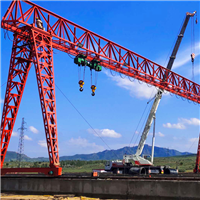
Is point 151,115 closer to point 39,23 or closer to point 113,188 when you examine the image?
point 39,23

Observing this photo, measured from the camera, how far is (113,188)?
18.6m

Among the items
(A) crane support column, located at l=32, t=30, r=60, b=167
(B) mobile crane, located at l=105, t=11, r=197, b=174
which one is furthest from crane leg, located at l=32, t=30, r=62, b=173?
(B) mobile crane, located at l=105, t=11, r=197, b=174

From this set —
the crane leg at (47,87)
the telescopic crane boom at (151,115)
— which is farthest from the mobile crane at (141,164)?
the crane leg at (47,87)

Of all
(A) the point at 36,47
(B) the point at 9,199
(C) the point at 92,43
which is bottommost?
(B) the point at 9,199

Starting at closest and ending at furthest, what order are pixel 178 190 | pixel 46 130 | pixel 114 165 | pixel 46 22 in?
pixel 178 190
pixel 46 130
pixel 46 22
pixel 114 165

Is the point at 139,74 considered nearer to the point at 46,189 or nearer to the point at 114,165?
the point at 114,165

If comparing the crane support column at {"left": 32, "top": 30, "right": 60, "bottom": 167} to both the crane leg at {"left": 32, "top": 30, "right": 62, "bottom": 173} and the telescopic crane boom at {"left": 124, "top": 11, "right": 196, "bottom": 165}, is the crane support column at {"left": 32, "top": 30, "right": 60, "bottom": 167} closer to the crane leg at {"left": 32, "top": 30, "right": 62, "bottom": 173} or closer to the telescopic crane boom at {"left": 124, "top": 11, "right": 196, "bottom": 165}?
the crane leg at {"left": 32, "top": 30, "right": 62, "bottom": 173}

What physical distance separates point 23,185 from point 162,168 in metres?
23.4

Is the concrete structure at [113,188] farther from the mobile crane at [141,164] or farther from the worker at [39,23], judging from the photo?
the mobile crane at [141,164]

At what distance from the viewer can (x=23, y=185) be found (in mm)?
21391

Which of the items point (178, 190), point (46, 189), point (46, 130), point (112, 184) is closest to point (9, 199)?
point (46, 189)

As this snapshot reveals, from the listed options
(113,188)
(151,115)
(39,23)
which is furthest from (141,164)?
(39,23)

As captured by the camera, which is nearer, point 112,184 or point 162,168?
point 112,184

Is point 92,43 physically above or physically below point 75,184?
above
